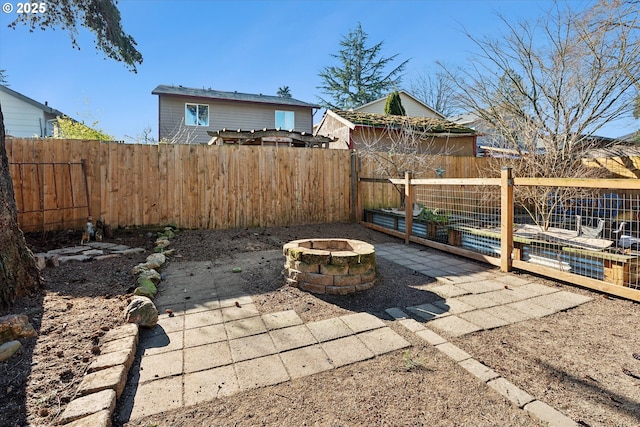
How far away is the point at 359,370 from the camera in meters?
2.01

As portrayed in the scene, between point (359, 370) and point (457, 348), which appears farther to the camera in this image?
point (457, 348)

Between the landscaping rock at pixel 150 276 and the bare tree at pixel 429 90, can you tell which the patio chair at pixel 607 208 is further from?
the bare tree at pixel 429 90

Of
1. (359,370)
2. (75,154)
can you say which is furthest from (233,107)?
(359,370)

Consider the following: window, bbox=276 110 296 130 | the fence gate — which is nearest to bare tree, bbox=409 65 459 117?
window, bbox=276 110 296 130

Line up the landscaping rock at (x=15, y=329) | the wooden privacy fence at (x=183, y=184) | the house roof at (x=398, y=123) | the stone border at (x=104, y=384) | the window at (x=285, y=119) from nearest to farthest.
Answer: the stone border at (x=104, y=384) < the landscaping rock at (x=15, y=329) < the wooden privacy fence at (x=183, y=184) < the house roof at (x=398, y=123) < the window at (x=285, y=119)

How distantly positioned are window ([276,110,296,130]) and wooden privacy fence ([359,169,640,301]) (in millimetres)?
10492

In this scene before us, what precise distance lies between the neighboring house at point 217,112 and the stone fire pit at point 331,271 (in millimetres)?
10789

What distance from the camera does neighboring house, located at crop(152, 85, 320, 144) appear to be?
47.2 ft

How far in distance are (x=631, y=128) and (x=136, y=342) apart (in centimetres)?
1084

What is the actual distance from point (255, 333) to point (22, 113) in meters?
18.8

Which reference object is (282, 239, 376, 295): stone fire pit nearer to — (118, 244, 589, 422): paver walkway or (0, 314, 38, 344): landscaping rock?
(118, 244, 589, 422): paver walkway

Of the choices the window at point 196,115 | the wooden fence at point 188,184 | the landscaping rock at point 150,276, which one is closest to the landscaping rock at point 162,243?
the wooden fence at point 188,184

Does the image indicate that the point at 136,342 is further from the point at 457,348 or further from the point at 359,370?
the point at 457,348

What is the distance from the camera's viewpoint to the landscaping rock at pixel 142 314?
2523 millimetres
